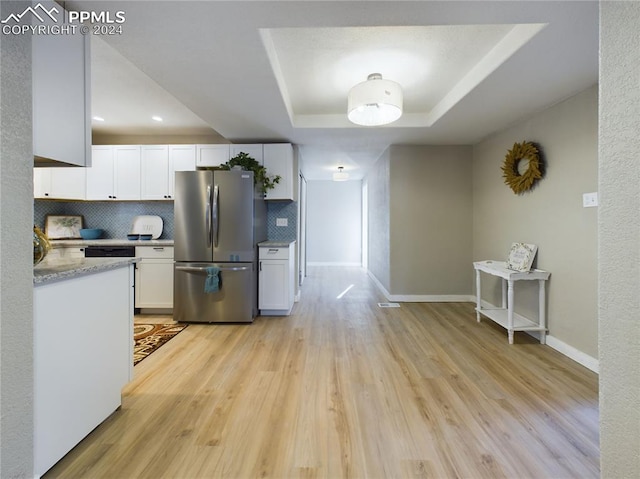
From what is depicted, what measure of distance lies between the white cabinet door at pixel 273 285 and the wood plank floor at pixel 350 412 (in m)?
0.68

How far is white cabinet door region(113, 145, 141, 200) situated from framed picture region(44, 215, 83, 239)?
2.51 ft

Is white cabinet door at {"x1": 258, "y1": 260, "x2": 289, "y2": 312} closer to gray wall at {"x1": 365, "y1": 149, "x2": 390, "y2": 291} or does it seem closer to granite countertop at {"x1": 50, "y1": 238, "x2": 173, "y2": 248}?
granite countertop at {"x1": 50, "y1": 238, "x2": 173, "y2": 248}

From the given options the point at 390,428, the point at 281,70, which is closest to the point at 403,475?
the point at 390,428

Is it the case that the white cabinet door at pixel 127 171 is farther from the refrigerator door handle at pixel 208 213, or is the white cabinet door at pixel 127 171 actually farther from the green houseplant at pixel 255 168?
the refrigerator door handle at pixel 208 213

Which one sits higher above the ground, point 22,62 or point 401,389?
point 22,62

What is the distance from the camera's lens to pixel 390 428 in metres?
1.69

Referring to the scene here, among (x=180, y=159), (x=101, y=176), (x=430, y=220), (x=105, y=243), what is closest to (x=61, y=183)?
(x=101, y=176)

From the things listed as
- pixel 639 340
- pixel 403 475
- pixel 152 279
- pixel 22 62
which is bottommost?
pixel 403 475

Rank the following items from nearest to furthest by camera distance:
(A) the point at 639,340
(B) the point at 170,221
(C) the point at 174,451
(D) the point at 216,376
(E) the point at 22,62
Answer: (A) the point at 639,340
(E) the point at 22,62
(C) the point at 174,451
(D) the point at 216,376
(B) the point at 170,221

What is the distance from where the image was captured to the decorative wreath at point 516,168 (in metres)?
3.02

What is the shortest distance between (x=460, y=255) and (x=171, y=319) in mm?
4053

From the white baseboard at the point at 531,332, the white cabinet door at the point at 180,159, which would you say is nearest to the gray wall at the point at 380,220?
the white baseboard at the point at 531,332

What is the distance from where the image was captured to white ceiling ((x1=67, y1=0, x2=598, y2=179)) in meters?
1.67

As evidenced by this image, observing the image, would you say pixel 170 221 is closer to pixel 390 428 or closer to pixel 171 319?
pixel 171 319
